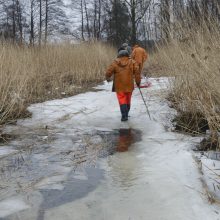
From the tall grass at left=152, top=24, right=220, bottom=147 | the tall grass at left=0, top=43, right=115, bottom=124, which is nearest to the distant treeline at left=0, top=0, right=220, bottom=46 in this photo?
the tall grass at left=0, top=43, right=115, bottom=124

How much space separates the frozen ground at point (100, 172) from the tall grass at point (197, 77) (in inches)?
16.6

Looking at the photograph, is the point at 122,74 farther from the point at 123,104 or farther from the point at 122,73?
the point at 123,104

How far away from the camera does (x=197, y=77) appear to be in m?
6.12

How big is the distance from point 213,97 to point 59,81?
7.35 m

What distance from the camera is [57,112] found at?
28.0 feet

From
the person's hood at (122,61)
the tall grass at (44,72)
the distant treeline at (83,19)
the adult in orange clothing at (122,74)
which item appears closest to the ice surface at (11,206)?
the tall grass at (44,72)

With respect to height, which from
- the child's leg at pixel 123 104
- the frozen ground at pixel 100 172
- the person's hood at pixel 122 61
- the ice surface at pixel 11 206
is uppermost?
the person's hood at pixel 122 61

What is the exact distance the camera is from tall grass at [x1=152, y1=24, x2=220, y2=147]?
515 cm

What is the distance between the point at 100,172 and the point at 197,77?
7.12 ft

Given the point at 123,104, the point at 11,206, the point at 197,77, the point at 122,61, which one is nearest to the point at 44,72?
the point at 122,61

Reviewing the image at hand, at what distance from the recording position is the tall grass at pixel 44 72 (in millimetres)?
7535

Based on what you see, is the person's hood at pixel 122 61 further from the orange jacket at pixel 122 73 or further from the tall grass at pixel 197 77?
the tall grass at pixel 197 77

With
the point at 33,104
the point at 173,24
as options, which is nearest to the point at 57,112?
the point at 33,104

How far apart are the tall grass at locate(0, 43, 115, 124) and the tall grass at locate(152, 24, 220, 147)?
2.69 meters
